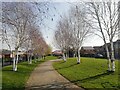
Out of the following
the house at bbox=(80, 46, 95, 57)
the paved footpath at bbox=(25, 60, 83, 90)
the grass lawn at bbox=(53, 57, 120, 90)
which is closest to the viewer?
the paved footpath at bbox=(25, 60, 83, 90)

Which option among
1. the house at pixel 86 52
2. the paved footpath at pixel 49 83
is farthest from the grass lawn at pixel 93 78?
the house at pixel 86 52

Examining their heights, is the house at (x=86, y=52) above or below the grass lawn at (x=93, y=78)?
above

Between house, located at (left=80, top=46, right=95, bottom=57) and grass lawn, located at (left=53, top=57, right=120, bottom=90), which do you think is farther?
house, located at (left=80, top=46, right=95, bottom=57)

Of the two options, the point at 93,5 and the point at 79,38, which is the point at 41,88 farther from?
the point at 79,38

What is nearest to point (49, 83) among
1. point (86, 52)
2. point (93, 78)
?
point (93, 78)

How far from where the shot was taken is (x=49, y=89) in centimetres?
1383

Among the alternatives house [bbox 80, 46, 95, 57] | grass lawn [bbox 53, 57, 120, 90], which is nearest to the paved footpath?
grass lawn [bbox 53, 57, 120, 90]

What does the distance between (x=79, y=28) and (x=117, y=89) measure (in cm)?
2498

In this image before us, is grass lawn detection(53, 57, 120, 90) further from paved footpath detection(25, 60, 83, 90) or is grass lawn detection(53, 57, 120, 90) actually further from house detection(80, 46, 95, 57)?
house detection(80, 46, 95, 57)

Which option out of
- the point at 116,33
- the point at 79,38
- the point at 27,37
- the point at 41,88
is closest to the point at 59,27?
the point at 79,38

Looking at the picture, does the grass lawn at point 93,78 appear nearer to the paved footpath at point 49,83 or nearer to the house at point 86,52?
the paved footpath at point 49,83

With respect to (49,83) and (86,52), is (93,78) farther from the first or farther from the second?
(86,52)

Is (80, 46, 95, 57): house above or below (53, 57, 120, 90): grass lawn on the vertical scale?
above

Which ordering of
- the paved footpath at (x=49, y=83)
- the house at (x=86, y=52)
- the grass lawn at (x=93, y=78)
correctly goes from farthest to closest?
the house at (x=86, y=52) → the grass lawn at (x=93, y=78) → the paved footpath at (x=49, y=83)
